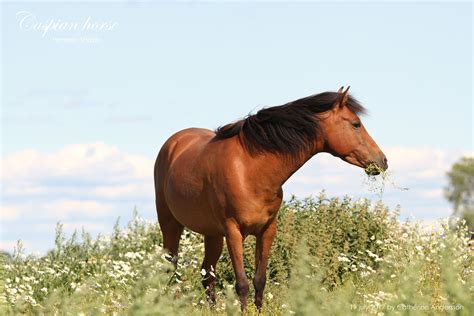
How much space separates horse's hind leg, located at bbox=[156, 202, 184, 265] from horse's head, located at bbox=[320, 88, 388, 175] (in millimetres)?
2855

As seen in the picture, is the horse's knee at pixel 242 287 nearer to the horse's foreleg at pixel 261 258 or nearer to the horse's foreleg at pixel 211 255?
the horse's foreleg at pixel 261 258

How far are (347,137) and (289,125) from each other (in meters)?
0.66

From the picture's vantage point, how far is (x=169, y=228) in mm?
11742

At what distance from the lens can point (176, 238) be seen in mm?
11766

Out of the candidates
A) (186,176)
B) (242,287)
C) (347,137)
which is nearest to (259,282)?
(242,287)

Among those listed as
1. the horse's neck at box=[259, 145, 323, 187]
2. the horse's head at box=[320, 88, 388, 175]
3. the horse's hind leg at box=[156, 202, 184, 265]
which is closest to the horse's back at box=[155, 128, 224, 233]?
the horse's hind leg at box=[156, 202, 184, 265]

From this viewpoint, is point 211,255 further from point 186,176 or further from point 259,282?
point 259,282

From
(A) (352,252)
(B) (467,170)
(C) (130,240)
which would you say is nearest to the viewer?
(A) (352,252)

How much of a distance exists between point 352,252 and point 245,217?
3675 millimetres

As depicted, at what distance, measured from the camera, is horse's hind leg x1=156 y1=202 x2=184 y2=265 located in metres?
11.7

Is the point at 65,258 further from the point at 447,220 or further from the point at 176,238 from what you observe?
the point at 447,220

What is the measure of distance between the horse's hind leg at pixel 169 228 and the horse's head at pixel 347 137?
286cm

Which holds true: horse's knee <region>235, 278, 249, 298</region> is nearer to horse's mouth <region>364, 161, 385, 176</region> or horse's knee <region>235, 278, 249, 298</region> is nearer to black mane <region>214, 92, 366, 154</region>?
black mane <region>214, 92, 366, 154</region>

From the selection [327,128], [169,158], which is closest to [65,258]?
[169,158]
